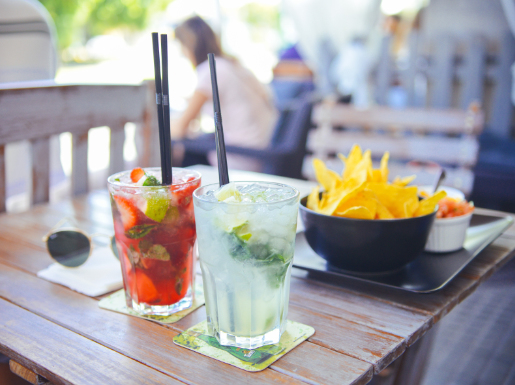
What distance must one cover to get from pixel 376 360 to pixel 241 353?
0.60ft

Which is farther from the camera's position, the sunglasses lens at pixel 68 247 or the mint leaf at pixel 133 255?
the sunglasses lens at pixel 68 247

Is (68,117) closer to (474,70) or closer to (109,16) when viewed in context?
(474,70)

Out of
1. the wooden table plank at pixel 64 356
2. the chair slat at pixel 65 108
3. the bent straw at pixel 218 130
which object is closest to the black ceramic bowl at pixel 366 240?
the bent straw at pixel 218 130

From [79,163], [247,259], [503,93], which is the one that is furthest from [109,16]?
[247,259]

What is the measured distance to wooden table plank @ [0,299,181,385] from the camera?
0.58 metres

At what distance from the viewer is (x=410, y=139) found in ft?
8.05

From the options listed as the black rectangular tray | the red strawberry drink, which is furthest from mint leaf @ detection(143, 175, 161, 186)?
the black rectangular tray

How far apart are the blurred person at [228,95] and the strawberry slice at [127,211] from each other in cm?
221

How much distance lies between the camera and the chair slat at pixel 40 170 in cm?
150

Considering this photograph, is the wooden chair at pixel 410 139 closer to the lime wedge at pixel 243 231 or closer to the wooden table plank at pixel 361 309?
the wooden table plank at pixel 361 309

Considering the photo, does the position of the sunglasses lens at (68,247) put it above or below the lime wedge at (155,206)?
below

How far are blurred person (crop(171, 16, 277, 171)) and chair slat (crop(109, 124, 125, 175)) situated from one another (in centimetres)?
116

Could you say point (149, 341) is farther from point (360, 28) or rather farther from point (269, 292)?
point (360, 28)

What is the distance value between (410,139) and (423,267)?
1684mm
